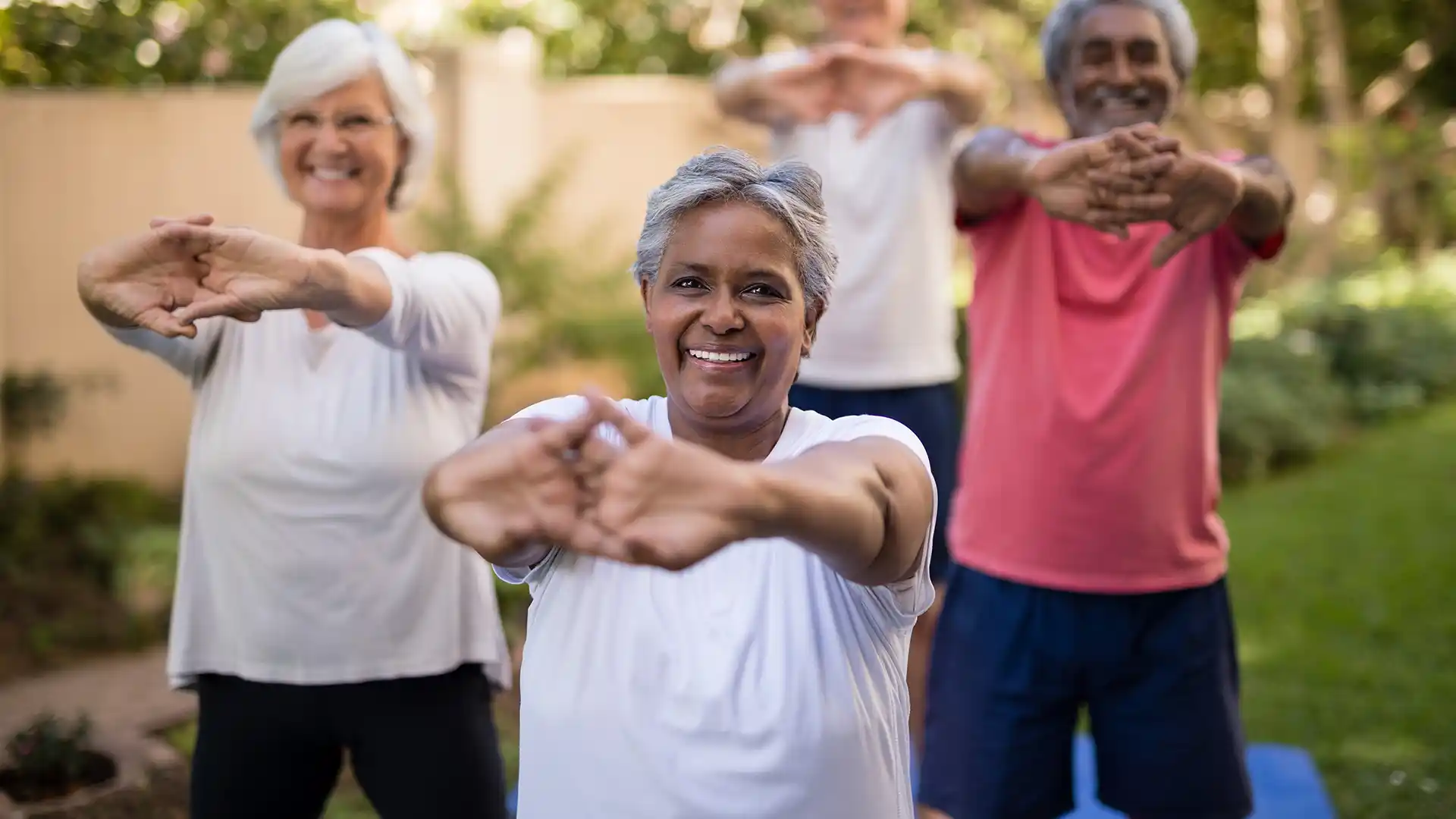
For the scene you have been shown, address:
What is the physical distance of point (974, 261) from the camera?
2.63 m

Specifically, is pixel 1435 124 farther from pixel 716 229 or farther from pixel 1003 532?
pixel 716 229

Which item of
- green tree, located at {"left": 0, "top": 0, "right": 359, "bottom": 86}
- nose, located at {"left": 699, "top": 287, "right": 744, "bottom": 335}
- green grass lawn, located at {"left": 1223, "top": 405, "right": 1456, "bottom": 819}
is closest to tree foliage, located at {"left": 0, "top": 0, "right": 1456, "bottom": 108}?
green tree, located at {"left": 0, "top": 0, "right": 359, "bottom": 86}

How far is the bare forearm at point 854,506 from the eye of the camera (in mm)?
1361

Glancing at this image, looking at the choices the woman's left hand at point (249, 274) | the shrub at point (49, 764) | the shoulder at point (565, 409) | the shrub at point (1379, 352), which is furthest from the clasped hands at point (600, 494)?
the shrub at point (1379, 352)

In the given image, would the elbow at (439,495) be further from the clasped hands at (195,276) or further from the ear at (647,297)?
the clasped hands at (195,276)

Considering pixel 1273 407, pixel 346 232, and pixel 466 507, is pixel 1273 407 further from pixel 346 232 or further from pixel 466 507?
pixel 466 507

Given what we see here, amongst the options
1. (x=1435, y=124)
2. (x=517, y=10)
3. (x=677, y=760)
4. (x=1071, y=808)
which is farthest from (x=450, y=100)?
(x=1435, y=124)

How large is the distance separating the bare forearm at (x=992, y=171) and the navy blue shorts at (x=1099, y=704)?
64cm

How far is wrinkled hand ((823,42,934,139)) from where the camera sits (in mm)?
3229

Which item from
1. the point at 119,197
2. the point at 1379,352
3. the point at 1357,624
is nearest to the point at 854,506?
the point at 1357,624

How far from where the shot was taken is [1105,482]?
7.84ft

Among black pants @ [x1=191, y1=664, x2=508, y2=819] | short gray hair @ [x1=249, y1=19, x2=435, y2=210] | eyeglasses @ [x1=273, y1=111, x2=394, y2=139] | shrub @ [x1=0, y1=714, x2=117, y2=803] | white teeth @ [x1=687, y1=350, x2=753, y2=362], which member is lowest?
shrub @ [x1=0, y1=714, x2=117, y2=803]

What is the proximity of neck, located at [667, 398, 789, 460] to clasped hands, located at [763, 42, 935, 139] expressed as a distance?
1.66 meters

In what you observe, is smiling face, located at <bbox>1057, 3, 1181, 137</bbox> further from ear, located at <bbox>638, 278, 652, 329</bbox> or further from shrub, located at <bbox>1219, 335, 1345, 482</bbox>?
shrub, located at <bbox>1219, 335, 1345, 482</bbox>
